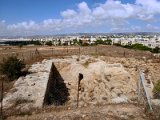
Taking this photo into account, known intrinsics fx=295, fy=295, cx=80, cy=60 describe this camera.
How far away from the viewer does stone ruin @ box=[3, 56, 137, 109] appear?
1242 cm

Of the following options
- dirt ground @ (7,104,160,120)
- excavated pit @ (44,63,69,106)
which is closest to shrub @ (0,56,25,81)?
excavated pit @ (44,63,69,106)

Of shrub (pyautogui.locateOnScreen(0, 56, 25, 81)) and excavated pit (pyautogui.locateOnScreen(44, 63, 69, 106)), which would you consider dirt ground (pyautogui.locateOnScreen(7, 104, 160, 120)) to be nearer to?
excavated pit (pyautogui.locateOnScreen(44, 63, 69, 106))

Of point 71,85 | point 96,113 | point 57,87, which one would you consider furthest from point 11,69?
point 96,113

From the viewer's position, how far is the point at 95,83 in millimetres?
21922

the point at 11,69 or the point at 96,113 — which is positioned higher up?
the point at 11,69

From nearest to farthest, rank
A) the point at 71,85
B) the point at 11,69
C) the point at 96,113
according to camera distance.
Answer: the point at 96,113
the point at 11,69
the point at 71,85

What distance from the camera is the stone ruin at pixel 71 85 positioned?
12422mm

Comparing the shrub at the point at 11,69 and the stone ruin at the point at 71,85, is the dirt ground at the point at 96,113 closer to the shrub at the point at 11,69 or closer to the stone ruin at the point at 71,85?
the stone ruin at the point at 71,85

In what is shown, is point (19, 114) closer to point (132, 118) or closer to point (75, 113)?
point (75, 113)

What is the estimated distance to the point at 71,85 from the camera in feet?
72.9

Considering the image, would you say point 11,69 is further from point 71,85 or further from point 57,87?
point 71,85

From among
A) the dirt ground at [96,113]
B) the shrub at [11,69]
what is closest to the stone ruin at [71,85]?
the shrub at [11,69]

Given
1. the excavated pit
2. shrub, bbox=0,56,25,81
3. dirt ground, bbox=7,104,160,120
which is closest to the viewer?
dirt ground, bbox=7,104,160,120

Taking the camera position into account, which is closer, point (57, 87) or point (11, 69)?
point (11, 69)
